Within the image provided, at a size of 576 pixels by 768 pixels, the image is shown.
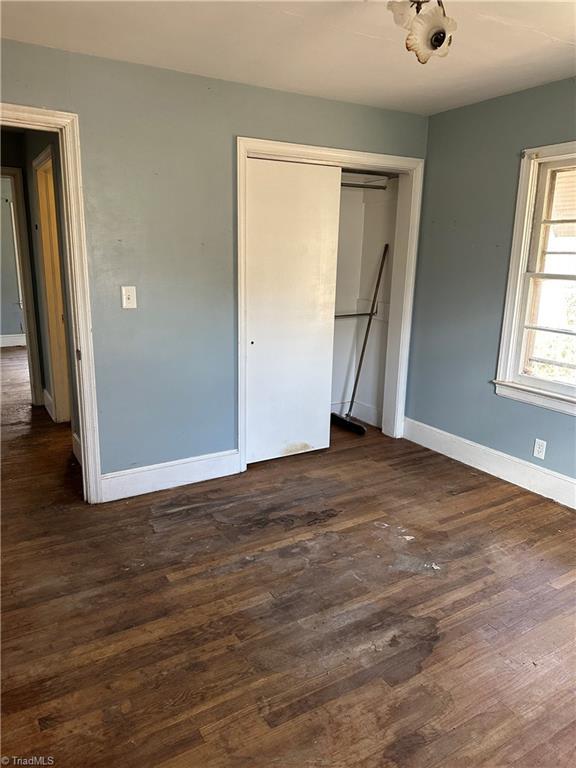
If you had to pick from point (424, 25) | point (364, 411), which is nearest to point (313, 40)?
point (424, 25)

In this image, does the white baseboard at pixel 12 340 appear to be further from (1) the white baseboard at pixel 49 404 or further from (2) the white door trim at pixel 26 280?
(1) the white baseboard at pixel 49 404

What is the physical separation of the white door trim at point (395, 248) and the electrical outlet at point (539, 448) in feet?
3.89

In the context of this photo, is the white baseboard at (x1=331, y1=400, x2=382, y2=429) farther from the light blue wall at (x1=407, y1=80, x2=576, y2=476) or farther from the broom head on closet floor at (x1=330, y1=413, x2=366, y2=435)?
the light blue wall at (x1=407, y1=80, x2=576, y2=476)

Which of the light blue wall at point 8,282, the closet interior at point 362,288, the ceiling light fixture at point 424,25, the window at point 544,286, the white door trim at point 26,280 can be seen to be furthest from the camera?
the light blue wall at point 8,282

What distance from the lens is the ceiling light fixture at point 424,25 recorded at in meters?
1.80

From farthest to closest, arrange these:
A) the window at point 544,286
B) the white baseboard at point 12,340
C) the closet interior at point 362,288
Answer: the white baseboard at point 12,340
the closet interior at point 362,288
the window at point 544,286

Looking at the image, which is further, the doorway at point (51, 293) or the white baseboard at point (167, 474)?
the doorway at point (51, 293)

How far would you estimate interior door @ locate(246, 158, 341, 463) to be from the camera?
3.43 meters

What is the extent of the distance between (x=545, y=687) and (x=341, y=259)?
354 centimetres

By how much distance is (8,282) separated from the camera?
7.66 metres

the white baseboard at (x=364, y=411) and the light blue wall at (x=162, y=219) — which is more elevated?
the light blue wall at (x=162, y=219)

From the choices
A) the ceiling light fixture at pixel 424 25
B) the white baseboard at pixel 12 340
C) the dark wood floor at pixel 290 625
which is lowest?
the dark wood floor at pixel 290 625

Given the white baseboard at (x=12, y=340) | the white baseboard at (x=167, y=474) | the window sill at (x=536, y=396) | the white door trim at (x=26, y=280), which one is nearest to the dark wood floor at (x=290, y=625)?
the white baseboard at (x=167, y=474)

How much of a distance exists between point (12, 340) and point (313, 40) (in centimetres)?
687
